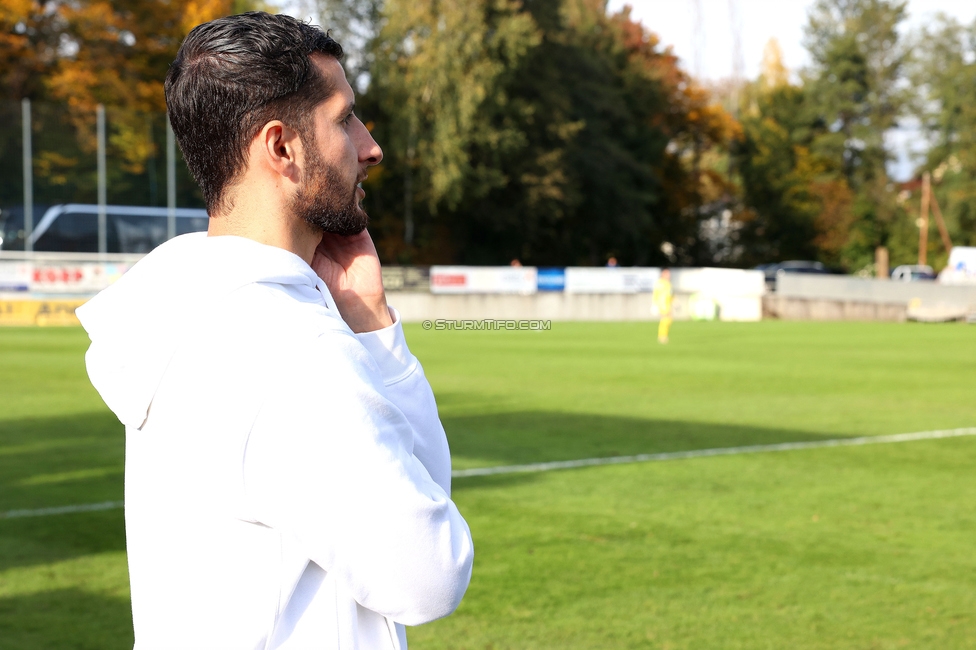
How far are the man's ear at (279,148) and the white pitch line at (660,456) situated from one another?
6.52 metres

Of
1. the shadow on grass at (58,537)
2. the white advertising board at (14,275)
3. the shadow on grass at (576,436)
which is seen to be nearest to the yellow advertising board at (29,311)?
the white advertising board at (14,275)

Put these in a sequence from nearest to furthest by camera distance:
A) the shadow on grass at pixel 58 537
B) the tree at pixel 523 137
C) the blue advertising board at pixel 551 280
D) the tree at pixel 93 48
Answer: the shadow on grass at pixel 58 537, the blue advertising board at pixel 551 280, the tree at pixel 93 48, the tree at pixel 523 137

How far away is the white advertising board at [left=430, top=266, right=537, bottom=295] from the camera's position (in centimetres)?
3866

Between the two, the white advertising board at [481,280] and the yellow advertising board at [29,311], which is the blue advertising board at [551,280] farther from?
the yellow advertising board at [29,311]

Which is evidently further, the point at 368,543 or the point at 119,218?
the point at 119,218

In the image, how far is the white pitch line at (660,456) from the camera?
24.5 feet

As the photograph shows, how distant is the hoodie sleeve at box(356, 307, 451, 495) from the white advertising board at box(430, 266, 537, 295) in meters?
36.9

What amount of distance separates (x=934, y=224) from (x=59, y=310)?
58.0 metres

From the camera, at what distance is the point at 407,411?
1528 millimetres

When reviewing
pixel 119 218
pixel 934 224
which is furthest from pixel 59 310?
pixel 934 224

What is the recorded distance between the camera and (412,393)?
1.54m

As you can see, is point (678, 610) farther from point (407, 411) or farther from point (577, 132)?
point (577, 132)

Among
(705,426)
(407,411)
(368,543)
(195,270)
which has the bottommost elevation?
(705,426)

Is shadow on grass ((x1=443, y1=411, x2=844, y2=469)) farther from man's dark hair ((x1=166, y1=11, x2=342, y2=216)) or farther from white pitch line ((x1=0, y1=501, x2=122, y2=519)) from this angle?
man's dark hair ((x1=166, y1=11, x2=342, y2=216))
